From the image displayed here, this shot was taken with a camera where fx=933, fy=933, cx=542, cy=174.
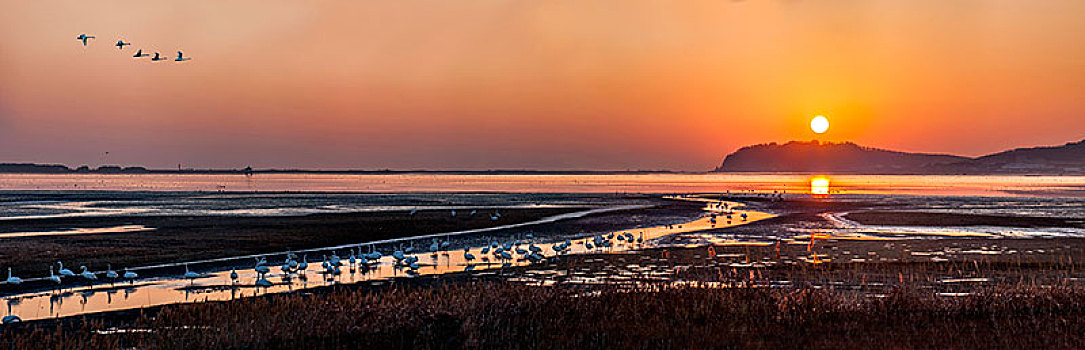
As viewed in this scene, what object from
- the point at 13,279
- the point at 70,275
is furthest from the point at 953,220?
the point at 13,279

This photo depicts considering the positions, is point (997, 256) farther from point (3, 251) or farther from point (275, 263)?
point (3, 251)

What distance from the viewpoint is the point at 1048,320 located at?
53.8 ft

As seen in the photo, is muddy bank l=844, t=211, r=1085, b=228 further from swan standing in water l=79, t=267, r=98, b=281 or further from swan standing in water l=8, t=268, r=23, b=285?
swan standing in water l=8, t=268, r=23, b=285

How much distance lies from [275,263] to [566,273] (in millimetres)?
9722

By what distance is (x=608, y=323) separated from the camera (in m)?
16.4

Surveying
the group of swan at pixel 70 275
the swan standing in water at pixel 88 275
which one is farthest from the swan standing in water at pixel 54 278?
the swan standing in water at pixel 88 275

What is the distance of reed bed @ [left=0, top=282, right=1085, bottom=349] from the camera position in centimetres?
1498

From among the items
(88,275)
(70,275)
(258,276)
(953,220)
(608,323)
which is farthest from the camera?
(953,220)

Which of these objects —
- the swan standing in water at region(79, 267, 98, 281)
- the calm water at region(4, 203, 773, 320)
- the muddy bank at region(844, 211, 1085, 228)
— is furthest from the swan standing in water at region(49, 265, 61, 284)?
the muddy bank at region(844, 211, 1085, 228)

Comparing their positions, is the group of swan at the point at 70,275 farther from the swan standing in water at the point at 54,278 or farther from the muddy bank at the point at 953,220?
the muddy bank at the point at 953,220

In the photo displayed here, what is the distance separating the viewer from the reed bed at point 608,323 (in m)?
15.0

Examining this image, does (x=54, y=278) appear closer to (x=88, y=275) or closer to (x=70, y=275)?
(x=70, y=275)

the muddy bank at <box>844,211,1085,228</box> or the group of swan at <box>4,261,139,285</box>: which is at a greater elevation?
the group of swan at <box>4,261,139,285</box>

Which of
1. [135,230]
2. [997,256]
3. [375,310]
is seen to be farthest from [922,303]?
[135,230]
